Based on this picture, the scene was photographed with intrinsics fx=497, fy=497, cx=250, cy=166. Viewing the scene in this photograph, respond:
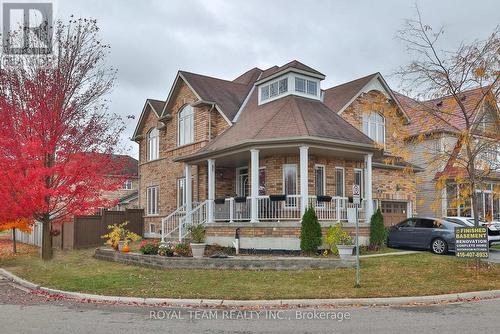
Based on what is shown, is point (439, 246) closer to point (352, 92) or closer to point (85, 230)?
point (352, 92)

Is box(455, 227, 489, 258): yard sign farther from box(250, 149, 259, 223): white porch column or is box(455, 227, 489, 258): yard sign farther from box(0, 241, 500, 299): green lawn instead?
box(250, 149, 259, 223): white porch column

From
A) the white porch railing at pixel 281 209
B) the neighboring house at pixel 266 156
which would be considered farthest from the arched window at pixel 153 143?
the white porch railing at pixel 281 209

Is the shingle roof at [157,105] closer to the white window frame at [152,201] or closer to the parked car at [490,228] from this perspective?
the white window frame at [152,201]

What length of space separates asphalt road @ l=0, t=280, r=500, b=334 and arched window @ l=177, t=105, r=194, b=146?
591 inches

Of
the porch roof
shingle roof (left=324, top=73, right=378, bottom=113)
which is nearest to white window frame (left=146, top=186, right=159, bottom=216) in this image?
the porch roof

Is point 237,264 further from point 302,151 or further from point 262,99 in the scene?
point 262,99

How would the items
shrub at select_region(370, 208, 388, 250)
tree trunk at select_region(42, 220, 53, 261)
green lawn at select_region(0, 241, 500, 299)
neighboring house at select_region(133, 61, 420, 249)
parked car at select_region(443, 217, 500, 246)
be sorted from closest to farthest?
green lawn at select_region(0, 241, 500, 299) < neighboring house at select_region(133, 61, 420, 249) < shrub at select_region(370, 208, 388, 250) < tree trunk at select_region(42, 220, 53, 261) < parked car at select_region(443, 217, 500, 246)

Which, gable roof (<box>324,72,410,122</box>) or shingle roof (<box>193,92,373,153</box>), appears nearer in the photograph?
shingle roof (<box>193,92,373,153</box>)

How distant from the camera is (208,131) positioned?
23.5 metres

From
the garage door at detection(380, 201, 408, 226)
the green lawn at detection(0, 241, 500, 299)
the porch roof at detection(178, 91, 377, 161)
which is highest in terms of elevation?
the porch roof at detection(178, 91, 377, 161)

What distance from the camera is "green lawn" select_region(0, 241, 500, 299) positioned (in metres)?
11.3

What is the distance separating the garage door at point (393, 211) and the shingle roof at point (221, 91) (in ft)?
29.1

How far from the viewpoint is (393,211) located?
25.4 metres

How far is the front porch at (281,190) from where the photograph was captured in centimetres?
1781
